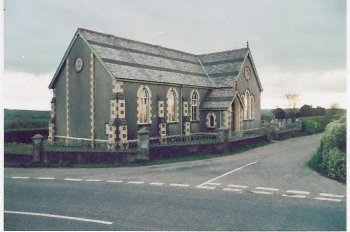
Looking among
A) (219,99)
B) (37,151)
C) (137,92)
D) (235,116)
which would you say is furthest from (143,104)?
(235,116)

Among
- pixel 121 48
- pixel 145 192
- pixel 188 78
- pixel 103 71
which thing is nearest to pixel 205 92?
pixel 188 78

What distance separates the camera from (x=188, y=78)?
3453 cm

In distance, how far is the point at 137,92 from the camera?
90.0 feet

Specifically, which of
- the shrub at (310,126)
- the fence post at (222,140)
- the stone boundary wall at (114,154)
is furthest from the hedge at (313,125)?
the stone boundary wall at (114,154)

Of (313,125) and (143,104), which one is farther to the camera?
(313,125)

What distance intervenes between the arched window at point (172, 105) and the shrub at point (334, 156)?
1549 cm

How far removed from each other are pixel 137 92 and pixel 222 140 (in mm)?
8704

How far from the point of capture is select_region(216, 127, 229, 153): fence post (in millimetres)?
25173

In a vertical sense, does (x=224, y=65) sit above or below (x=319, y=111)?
above

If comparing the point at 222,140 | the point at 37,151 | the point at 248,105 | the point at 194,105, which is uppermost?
the point at 248,105

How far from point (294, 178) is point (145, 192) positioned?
8033mm

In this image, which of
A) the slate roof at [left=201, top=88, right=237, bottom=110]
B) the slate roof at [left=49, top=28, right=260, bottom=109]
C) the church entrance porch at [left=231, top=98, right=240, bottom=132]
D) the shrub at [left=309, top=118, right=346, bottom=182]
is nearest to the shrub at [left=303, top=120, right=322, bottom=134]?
the church entrance porch at [left=231, top=98, right=240, bottom=132]

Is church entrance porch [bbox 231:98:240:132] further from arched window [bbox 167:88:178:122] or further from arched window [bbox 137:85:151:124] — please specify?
arched window [bbox 137:85:151:124]

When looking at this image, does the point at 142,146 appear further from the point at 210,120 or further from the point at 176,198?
the point at 210,120
